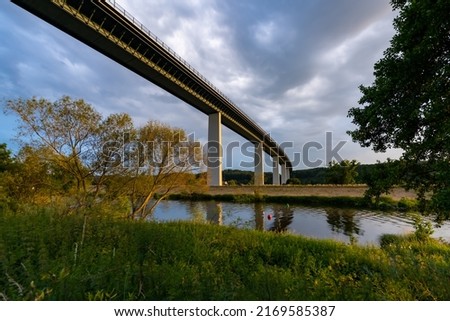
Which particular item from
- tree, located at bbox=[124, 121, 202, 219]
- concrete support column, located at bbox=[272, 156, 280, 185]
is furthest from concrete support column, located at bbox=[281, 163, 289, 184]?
tree, located at bbox=[124, 121, 202, 219]

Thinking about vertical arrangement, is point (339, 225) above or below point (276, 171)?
below

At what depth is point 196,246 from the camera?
7.42 meters

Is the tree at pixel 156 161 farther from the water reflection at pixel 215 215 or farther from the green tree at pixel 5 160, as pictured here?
the green tree at pixel 5 160

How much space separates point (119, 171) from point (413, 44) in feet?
59.5

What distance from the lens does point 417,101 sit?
5941 millimetres

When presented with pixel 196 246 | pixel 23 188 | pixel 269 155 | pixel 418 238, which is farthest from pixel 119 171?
pixel 269 155

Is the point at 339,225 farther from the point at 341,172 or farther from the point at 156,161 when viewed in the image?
the point at 341,172

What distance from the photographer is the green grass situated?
322 cm

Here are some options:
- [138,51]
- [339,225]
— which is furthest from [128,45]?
[339,225]

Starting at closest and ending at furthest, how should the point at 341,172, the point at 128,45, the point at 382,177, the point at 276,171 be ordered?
the point at 382,177 → the point at 128,45 → the point at 341,172 → the point at 276,171

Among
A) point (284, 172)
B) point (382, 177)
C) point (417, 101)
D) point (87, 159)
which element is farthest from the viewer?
point (284, 172)

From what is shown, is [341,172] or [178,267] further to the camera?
[341,172]

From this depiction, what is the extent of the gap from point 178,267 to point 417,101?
23.0 feet
